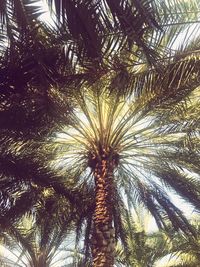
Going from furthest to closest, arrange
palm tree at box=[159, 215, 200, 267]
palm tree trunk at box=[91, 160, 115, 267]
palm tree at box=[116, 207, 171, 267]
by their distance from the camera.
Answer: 1. palm tree at box=[116, 207, 171, 267]
2. palm tree at box=[159, 215, 200, 267]
3. palm tree trunk at box=[91, 160, 115, 267]

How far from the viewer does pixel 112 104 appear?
9.45 meters

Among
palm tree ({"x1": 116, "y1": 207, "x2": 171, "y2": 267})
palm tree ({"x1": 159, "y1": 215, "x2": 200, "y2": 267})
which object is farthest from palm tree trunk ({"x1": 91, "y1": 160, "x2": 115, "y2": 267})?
palm tree ({"x1": 159, "y1": 215, "x2": 200, "y2": 267})

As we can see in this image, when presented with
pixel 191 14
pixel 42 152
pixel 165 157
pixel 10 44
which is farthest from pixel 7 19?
pixel 165 157

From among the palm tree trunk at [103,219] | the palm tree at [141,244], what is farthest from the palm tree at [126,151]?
the palm tree at [141,244]

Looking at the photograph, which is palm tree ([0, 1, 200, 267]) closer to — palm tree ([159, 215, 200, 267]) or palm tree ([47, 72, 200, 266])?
palm tree ([47, 72, 200, 266])

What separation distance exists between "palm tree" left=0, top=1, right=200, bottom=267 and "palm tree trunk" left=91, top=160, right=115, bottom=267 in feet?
0.06

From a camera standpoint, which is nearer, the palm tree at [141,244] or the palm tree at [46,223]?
the palm tree at [46,223]

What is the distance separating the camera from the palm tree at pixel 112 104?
672 centimetres

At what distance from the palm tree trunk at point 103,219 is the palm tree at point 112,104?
0.02m

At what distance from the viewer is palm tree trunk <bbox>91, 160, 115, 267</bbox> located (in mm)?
8102

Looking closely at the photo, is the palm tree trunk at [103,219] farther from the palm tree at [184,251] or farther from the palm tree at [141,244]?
the palm tree at [184,251]

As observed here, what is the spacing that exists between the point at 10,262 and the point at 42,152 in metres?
7.50

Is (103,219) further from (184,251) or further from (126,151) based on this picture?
(184,251)

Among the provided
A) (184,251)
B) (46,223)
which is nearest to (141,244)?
(184,251)
